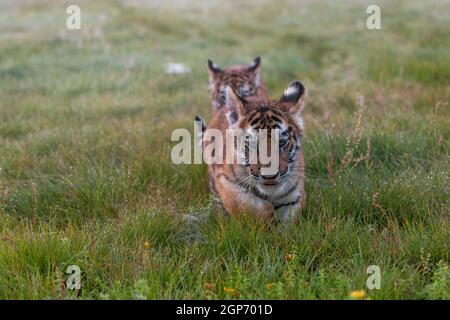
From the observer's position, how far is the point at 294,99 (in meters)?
5.10

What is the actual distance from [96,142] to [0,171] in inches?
50.7

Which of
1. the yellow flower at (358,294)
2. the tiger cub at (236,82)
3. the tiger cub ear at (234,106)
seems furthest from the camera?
the tiger cub at (236,82)

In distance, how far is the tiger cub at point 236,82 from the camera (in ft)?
25.4

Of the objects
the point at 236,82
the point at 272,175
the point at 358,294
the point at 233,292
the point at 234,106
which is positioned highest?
the point at 236,82

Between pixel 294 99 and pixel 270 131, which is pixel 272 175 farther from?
pixel 294 99

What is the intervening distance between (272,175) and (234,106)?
33.9 inches

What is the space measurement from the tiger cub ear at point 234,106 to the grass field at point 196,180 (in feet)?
2.96

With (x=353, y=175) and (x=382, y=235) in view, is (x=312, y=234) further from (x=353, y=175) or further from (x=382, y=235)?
(x=353, y=175)

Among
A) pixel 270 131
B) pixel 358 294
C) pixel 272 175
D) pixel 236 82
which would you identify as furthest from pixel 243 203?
pixel 236 82

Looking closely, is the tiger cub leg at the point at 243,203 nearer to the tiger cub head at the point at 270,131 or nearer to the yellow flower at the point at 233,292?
the tiger cub head at the point at 270,131

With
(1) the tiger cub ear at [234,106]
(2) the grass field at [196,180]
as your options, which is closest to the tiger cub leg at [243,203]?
(2) the grass field at [196,180]

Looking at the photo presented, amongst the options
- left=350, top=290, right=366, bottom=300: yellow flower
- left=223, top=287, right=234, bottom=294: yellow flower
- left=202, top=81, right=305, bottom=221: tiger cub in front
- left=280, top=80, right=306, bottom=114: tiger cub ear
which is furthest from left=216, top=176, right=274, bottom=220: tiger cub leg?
left=350, top=290, right=366, bottom=300: yellow flower

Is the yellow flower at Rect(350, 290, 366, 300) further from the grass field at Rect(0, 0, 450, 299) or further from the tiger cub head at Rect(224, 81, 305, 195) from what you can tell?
the tiger cub head at Rect(224, 81, 305, 195)
